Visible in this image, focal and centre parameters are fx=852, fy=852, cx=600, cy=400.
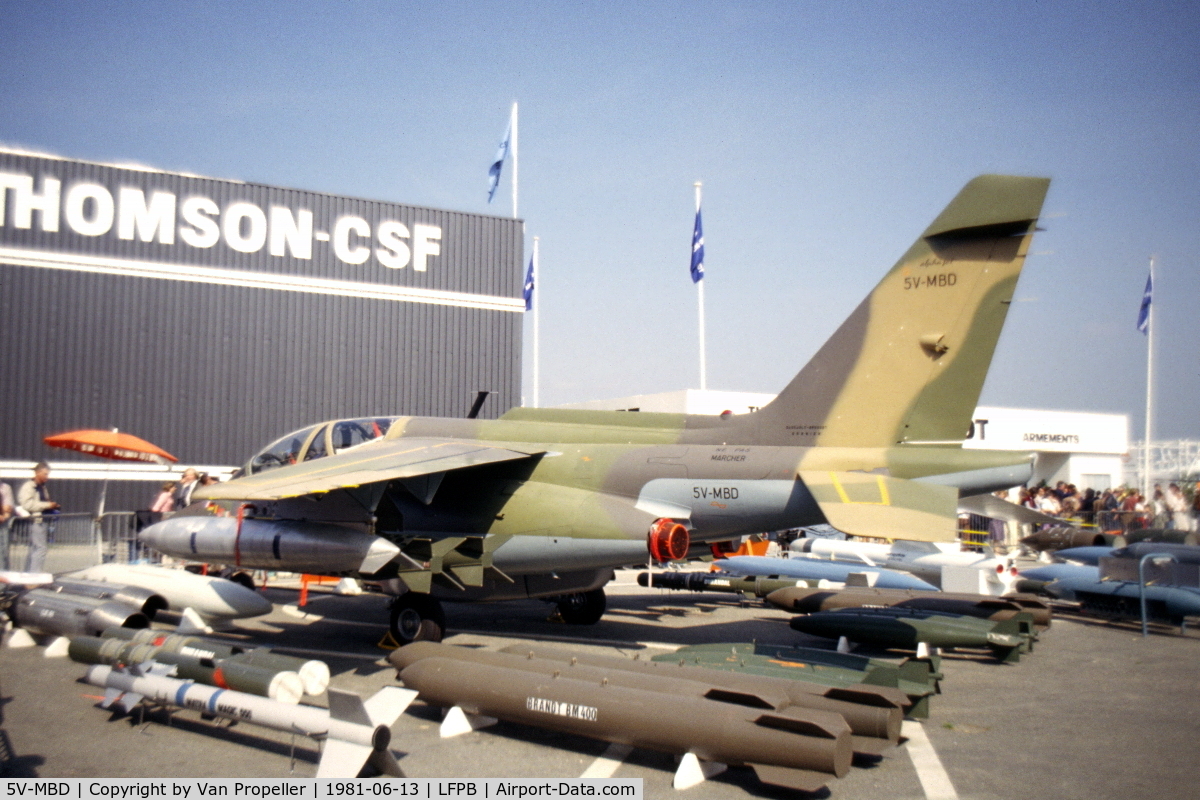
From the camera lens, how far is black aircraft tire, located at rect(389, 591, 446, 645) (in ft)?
35.4

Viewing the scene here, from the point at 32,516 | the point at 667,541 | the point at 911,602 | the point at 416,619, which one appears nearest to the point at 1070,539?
the point at 911,602

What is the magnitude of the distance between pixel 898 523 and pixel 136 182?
23586 millimetres

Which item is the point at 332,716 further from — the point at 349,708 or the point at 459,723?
the point at 459,723

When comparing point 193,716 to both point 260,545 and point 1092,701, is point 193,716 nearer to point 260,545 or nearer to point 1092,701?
point 260,545

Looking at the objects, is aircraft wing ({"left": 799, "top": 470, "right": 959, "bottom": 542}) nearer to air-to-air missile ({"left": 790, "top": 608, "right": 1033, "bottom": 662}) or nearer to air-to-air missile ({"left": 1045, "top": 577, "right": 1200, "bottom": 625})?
air-to-air missile ({"left": 790, "top": 608, "right": 1033, "bottom": 662})

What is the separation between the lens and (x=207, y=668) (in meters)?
7.56

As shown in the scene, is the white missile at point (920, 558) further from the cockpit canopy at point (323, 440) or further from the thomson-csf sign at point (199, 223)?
the thomson-csf sign at point (199, 223)

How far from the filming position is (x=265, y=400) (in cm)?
2495

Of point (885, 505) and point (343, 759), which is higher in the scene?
point (885, 505)

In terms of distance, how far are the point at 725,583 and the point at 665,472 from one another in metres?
5.36

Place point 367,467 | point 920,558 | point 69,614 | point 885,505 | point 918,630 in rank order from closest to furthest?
point 885,505
point 367,467
point 69,614
point 918,630
point 920,558

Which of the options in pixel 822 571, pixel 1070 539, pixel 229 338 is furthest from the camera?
pixel 229 338

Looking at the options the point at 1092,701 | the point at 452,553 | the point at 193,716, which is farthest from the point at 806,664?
the point at 193,716

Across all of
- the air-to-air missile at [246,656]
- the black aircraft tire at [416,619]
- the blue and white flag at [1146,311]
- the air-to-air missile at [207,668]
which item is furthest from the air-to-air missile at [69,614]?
the blue and white flag at [1146,311]
